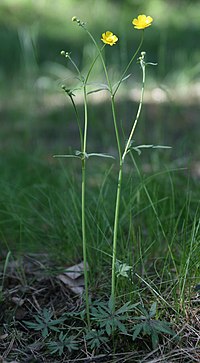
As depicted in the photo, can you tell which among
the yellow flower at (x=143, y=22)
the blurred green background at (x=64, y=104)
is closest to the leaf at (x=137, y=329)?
the blurred green background at (x=64, y=104)

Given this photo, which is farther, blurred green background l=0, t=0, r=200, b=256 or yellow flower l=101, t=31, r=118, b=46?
blurred green background l=0, t=0, r=200, b=256

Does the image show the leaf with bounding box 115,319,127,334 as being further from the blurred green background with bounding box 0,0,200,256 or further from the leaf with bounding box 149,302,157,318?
the blurred green background with bounding box 0,0,200,256

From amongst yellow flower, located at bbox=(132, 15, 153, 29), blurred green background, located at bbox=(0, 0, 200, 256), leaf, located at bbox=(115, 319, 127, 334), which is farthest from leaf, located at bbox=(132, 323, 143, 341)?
yellow flower, located at bbox=(132, 15, 153, 29)

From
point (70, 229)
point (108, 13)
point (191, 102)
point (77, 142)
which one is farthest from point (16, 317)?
point (108, 13)

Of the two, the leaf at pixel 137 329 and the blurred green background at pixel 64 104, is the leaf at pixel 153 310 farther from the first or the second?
the blurred green background at pixel 64 104

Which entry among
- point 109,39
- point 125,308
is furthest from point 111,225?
point 109,39

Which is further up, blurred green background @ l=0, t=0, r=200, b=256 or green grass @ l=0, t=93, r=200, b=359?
blurred green background @ l=0, t=0, r=200, b=256

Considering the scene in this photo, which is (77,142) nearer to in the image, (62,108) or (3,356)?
(62,108)

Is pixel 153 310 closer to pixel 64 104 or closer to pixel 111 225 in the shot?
pixel 111 225

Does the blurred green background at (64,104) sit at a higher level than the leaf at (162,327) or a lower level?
higher
